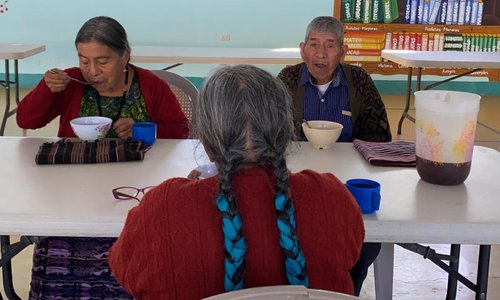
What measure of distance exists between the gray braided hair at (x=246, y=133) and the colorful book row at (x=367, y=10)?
17.0 ft

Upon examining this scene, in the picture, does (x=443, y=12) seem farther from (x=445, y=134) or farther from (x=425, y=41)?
(x=445, y=134)

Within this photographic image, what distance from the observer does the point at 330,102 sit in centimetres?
247

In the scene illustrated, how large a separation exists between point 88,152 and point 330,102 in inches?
41.0

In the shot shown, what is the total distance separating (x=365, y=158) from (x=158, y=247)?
37.0 inches

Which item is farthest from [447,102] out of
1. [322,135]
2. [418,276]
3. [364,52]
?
[364,52]

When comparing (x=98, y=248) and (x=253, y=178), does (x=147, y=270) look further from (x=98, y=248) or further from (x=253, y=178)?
(x=98, y=248)

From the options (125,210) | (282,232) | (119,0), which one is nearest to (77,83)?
(125,210)

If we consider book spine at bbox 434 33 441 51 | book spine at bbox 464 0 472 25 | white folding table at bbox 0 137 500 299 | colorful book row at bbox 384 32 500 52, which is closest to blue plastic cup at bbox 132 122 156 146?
white folding table at bbox 0 137 500 299

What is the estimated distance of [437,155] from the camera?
1.57 m

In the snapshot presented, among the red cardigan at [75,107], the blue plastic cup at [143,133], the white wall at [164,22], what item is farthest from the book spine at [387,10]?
the blue plastic cup at [143,133]

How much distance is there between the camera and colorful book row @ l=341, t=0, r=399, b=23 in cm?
605

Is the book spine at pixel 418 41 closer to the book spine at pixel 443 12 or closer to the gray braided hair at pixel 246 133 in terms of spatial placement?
the book spine at pixel 443 12

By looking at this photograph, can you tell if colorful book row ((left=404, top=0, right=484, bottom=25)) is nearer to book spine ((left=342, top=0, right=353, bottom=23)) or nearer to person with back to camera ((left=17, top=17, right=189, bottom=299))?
book spine ((left=342, top=0, right=353, bottom=23))

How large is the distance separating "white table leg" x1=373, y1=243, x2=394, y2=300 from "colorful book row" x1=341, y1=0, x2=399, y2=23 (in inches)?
170
